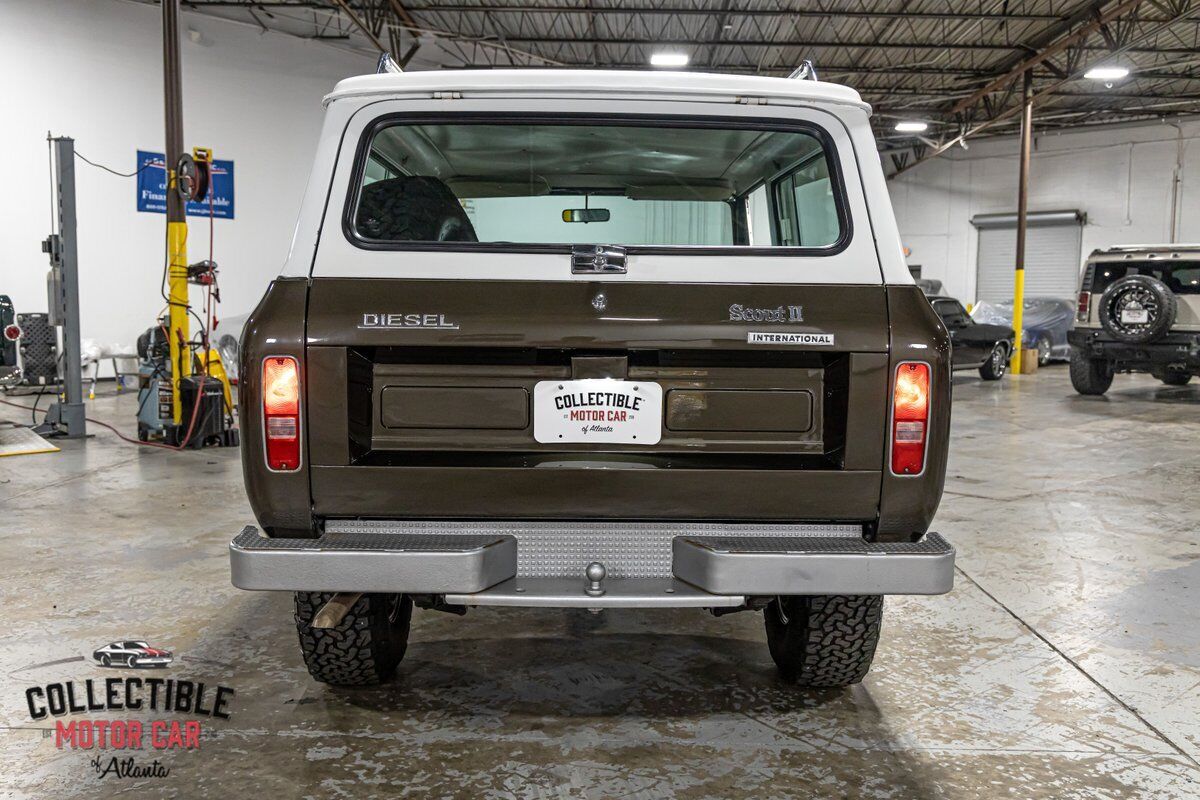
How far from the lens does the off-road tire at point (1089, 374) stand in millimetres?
12398

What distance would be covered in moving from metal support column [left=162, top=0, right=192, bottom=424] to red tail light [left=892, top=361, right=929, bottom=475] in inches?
275

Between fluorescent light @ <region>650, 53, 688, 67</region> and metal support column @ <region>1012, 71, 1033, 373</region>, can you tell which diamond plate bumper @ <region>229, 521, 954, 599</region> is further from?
metal support column @ <region>1012, 71, 1033, 373</region>

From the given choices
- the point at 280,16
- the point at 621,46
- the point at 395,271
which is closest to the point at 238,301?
the point at 280,16

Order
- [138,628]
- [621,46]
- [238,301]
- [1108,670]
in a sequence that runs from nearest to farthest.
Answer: [1108,670], [138,628], [238,301], [621,46]

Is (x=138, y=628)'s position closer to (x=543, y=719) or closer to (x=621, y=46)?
(x=543, y=719)

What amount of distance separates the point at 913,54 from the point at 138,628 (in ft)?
58.8

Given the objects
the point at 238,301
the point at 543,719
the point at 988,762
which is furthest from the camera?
the point at 238,301

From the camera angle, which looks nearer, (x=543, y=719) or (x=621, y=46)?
(x=543, y=719)

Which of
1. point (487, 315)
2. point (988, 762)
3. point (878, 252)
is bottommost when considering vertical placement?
point (988, 762)

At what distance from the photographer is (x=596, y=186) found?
2.83 meters

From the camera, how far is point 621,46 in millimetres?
17047

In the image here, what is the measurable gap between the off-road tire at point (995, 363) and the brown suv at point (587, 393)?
13.8m

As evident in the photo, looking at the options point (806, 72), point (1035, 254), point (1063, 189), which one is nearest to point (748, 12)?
point (806, 72)

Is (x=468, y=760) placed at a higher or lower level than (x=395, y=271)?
lower
